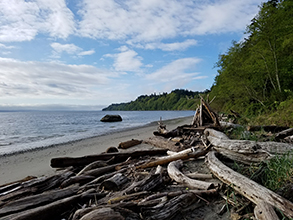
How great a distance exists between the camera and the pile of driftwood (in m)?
2.58

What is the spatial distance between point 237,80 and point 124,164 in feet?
60.2

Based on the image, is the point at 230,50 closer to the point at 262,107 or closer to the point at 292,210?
the point at 262,107

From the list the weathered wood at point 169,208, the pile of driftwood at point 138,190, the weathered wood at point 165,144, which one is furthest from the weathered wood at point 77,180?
the weathered wood at point 165,144

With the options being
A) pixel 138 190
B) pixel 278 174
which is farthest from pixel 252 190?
pixel 138 190

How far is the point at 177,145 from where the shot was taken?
7547mm

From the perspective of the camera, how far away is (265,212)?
7.72 ft

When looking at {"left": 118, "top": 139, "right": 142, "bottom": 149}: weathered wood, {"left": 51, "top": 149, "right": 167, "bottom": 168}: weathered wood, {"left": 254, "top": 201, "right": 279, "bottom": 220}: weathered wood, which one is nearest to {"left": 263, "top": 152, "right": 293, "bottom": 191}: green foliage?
{"left": 254, "top": 201, "right": 279, "bottom": 220}: weathered wood

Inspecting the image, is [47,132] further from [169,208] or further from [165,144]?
[169,208]

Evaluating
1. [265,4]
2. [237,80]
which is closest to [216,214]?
[265,4]

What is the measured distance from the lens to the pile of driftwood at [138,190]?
8.47 ft

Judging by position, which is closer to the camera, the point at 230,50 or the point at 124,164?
the point at 124,164

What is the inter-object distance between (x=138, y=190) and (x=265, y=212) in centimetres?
218

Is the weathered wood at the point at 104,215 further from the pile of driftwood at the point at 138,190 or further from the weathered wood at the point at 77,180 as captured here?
the weathered wood at the point at 77,180

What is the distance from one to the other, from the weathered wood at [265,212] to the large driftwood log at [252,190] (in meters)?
0.13
